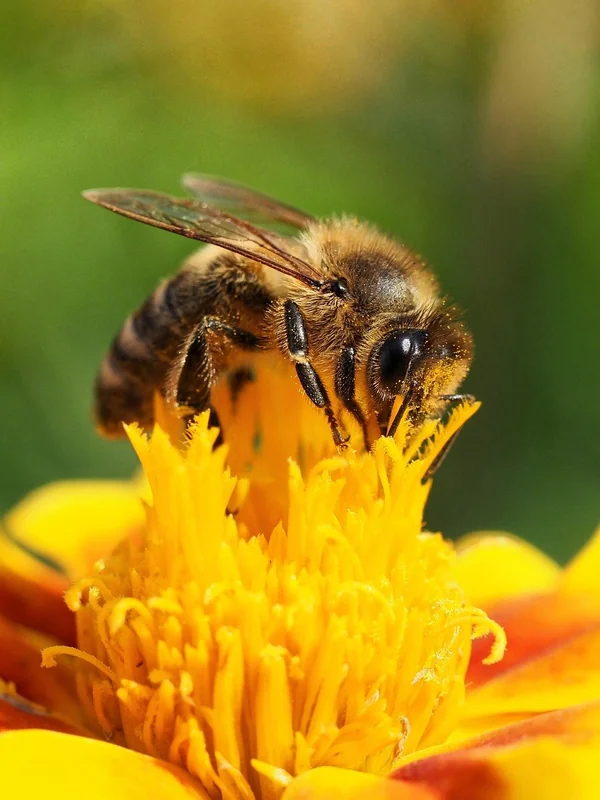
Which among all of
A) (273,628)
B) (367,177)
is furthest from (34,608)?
(367,177)

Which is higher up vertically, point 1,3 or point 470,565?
point 1,3

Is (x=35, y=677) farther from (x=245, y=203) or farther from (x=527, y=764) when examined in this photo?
(x=245, y=203)

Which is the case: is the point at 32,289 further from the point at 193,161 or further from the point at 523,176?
the point at 523,176

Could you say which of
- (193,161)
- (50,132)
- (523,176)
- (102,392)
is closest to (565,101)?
(523,176)

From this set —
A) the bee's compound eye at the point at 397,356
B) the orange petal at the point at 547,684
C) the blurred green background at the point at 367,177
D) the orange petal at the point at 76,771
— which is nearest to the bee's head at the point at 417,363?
the bee's compound eye at the point at 397,356

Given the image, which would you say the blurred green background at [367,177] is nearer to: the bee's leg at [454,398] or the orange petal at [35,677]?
the orange petal at [35,677]

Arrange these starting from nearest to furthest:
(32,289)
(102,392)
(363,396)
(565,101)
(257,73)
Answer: (363,396) → (102,392) → (32,289) → (565,101) → (257,73)

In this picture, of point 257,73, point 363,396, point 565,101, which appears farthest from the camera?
point 257,73
